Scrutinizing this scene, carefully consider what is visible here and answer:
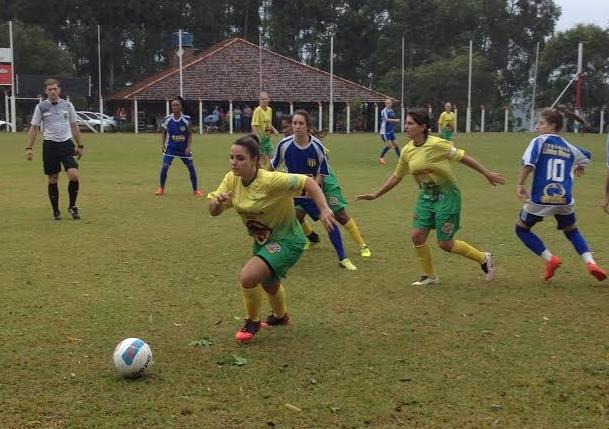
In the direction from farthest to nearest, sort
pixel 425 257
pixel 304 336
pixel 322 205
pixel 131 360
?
pixel 425 257
pixel 304 336
pixel 322 205
pixel 131 360

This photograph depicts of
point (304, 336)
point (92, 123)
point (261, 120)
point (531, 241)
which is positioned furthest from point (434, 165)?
point (92, 123)

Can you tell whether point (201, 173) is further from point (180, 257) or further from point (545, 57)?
point (545, 57)

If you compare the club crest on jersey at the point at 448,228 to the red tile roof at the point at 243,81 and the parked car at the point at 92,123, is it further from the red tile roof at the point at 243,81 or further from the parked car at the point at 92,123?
the red tile roof at the point at 243,81

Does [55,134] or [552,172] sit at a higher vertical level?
[55,134]

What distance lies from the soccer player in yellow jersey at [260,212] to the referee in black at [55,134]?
615 cm

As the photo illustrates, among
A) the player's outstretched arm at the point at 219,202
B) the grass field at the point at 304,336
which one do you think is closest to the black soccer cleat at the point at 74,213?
the grass field at the point at 304,336

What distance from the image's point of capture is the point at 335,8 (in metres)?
67.0

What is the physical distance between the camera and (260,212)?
16.9 ft

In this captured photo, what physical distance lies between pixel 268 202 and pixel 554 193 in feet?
10.2

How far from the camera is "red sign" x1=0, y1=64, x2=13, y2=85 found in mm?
44000

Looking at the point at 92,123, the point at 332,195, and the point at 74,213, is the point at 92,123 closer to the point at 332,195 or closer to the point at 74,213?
the point at 74,213

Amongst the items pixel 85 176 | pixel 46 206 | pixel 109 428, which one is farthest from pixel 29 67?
pixel 109 428

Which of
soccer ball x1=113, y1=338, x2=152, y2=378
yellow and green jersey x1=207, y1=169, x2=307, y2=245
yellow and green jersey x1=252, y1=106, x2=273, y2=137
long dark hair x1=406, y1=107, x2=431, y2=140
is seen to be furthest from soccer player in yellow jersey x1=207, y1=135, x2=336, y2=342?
yellow and green jersey x1=252, y1=106, x2=273, y2=137

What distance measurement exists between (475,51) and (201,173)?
5089cm
